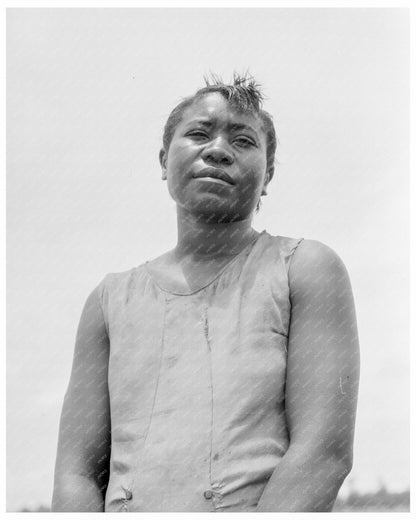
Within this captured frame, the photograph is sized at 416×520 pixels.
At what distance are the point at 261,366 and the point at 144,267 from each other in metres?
0.87

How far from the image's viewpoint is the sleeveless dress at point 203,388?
308cm

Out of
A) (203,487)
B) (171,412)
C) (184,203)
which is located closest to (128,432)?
(171,412)

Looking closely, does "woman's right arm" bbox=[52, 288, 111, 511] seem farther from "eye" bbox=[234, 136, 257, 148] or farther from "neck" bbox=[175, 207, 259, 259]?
"eye" bbox=[234, 136, 257, 148]

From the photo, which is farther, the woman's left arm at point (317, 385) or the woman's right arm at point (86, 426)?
the woman's right arm at point (86, 426)

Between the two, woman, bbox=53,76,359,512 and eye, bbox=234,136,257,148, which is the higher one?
eye, bbox=234,136,257,148

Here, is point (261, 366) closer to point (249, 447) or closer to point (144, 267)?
point (249, 447)

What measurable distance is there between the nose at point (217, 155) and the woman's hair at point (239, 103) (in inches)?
9.6

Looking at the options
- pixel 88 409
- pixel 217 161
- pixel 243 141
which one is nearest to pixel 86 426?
pixel 88 409

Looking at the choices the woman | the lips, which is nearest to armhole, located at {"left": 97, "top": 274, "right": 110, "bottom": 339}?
the woman

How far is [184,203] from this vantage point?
373 centimetres

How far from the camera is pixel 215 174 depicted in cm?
360

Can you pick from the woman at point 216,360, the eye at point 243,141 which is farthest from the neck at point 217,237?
the eye at point 243,141

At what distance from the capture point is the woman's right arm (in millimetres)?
3455

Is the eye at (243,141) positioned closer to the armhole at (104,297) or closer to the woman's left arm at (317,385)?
the woman's left arm at (317,385)
